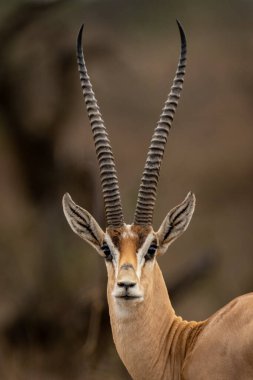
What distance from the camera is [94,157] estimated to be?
1769 cm

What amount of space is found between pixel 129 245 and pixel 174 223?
0.72 metres

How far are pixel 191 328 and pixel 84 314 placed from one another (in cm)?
697

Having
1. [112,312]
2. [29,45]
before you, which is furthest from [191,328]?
[29,45]

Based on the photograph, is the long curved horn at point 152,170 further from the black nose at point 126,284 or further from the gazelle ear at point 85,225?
the black nose at point 126,284

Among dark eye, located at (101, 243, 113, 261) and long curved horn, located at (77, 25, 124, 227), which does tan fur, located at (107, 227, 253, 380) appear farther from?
long curved horn, located at (77, 25, 124, 227)

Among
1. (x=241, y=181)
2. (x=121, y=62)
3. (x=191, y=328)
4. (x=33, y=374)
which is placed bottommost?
(x=33, y=374)

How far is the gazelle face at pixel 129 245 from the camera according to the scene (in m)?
9.67

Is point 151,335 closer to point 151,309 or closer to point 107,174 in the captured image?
point 151,309

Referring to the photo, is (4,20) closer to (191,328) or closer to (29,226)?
(29,226)

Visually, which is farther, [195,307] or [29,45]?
[29,45]

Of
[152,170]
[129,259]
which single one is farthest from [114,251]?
[152,170]

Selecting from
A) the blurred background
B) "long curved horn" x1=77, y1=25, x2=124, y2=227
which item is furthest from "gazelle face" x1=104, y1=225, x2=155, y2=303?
the blurred background

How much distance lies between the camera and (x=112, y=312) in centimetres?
1008

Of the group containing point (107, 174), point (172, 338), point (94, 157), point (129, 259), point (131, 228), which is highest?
point (94, 157)
